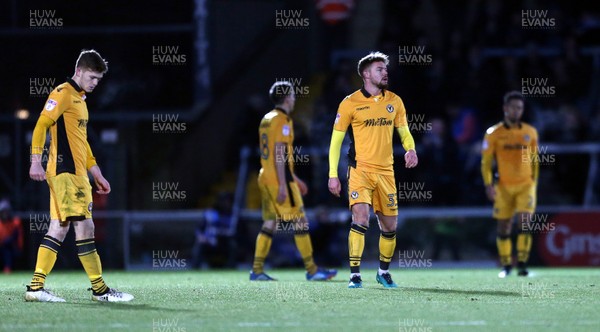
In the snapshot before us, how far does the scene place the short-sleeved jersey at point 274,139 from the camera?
522 inches

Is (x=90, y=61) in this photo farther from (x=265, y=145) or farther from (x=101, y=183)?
(x=265, y=145)

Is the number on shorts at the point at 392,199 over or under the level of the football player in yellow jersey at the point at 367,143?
under

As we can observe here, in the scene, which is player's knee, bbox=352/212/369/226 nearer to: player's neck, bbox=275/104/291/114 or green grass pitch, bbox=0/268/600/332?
green grass pitch, bbox=0/268/600/332

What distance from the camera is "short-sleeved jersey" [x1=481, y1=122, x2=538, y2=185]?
49.6ft

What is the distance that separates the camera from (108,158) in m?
20.5

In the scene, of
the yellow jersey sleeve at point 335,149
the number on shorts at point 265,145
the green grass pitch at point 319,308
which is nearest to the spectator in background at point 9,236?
the green grass pitch at point 319,308

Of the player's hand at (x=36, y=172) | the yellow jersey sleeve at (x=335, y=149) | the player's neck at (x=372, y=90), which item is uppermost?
the player's neck at (x=372, y=90)

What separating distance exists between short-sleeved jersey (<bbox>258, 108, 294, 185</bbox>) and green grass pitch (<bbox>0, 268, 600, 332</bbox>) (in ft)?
5.32

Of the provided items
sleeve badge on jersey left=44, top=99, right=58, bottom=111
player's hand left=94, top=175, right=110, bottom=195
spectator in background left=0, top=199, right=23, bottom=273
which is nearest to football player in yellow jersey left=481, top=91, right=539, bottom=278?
player's hand left=94, top=175, right=110, bottom=195

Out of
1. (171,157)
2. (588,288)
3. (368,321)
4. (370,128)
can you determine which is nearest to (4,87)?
(171,157)

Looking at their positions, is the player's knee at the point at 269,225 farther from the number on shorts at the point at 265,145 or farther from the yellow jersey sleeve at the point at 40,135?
the yellow jersey sleeve at the point at 40,135

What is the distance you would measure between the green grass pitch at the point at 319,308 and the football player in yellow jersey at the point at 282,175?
1.34 m

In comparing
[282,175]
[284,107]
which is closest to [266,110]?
[284,107]

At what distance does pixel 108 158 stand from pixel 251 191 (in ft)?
8.87
